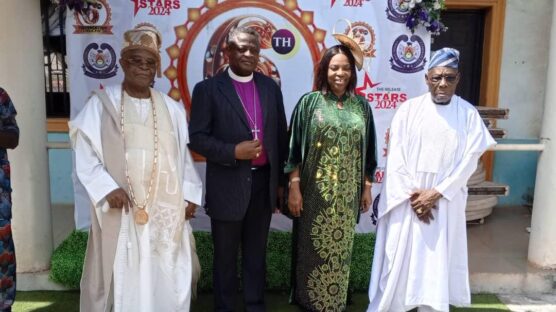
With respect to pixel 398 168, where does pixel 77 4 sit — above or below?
above

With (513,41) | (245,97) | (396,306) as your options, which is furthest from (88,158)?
(513,41)

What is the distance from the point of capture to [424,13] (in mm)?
3896

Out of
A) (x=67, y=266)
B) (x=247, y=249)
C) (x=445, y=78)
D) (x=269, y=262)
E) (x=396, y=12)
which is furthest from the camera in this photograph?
(x=396, y=12)

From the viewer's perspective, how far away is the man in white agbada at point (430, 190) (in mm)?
3053

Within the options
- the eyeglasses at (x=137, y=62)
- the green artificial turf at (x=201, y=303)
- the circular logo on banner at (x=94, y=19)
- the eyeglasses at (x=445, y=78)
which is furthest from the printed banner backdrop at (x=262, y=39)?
the eyeglasses at (x=137, y=62)

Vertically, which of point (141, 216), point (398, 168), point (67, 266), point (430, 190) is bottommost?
point (67, 266)

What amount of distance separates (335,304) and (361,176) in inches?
34.3

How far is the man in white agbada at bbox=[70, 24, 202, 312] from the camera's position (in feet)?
9.02

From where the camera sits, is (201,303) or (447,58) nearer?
(447,58)

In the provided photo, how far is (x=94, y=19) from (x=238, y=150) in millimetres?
1974

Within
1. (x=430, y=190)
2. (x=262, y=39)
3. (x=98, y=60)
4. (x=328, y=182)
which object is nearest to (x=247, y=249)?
(x=328, y=182)

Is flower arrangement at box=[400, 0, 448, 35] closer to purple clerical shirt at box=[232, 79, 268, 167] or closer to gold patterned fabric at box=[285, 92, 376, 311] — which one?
gold patterned fabric at box=[285, 92, 376, 311]

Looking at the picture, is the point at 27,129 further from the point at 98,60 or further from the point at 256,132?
the point at 256,132

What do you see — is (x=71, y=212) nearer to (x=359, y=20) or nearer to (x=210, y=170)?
(x=210, y=170)
